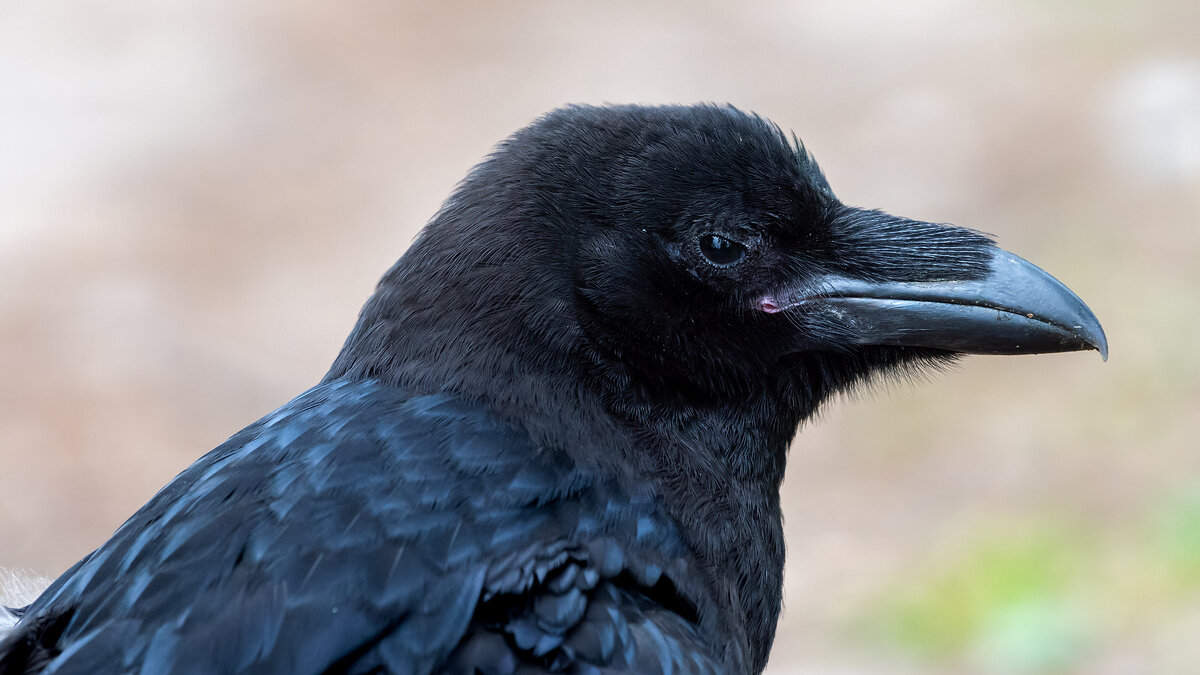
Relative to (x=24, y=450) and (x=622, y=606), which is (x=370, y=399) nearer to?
(x=622, y=606)

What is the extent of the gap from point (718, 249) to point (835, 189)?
850cm

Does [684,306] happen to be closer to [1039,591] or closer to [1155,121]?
[1039,591]

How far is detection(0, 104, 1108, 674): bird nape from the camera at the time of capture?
2412 millimetres

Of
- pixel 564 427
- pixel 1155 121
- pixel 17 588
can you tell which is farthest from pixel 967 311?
pixel 1155 121

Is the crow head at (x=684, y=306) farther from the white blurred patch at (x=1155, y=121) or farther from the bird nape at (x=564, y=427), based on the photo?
the white blurred patch at (x=1155, y=121)

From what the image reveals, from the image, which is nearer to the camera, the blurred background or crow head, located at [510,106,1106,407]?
crow head, located at [510,106,1106,407]

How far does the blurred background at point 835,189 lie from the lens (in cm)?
798

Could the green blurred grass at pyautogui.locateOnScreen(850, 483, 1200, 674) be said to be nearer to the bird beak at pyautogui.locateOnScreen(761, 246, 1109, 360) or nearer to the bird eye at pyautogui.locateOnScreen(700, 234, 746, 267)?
the bird beak at pyautogui.locateOnScreen(761, 246, 1109, 360)

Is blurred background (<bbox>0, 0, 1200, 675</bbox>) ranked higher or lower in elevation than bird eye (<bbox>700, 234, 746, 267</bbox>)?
higher

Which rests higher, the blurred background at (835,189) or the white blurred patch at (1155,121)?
the white blurred patch at (1155,121)

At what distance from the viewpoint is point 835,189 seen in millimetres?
11227

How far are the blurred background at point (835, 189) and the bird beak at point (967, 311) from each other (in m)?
4.66

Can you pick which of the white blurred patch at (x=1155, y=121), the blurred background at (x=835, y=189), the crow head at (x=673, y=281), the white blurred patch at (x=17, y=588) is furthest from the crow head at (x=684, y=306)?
the white blurred patch at (x=1155, y=121)

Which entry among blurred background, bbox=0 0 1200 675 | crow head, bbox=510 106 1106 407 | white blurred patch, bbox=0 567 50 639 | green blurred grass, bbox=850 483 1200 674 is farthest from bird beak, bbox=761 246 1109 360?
green blurred grass, bbox=850 483 1200 674
